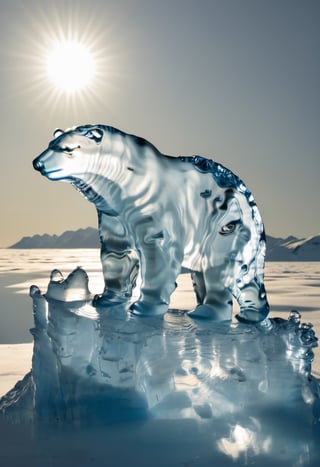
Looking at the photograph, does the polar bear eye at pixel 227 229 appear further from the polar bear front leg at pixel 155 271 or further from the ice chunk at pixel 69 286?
the ice chunk at pixel 69 286

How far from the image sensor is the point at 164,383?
2.74m

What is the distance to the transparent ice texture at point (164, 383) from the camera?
2.53m

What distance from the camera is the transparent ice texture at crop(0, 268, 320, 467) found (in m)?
2.53

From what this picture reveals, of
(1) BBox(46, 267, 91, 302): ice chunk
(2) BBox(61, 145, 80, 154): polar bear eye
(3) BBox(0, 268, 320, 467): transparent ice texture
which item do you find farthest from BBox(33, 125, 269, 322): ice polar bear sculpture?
(3) BBox(0, 268, 320, 467): transparent ice texture

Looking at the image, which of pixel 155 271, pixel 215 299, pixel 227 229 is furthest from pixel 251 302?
pixel 155 271

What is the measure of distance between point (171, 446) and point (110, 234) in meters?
1.32

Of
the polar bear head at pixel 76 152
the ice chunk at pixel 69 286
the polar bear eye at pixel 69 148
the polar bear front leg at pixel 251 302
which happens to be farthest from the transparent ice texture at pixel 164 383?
the polar bear eye at pixel 69 148

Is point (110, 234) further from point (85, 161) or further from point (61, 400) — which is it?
point (61, 400)

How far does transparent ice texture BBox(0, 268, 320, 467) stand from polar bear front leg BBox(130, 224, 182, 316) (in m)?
0.08

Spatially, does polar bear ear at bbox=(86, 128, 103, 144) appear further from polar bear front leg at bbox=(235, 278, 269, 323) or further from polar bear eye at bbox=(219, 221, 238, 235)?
polar bear front leg at bbox=(235, 278, 269, 323)

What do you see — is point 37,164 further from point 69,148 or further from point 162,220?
point 162,220

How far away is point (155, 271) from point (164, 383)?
0.58 m

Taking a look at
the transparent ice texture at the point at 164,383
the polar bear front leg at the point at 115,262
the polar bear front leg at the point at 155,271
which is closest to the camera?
the transparent ice texture at the point at 164,383

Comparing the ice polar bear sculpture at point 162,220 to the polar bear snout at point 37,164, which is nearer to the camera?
the polar bear snout at point 37,164
